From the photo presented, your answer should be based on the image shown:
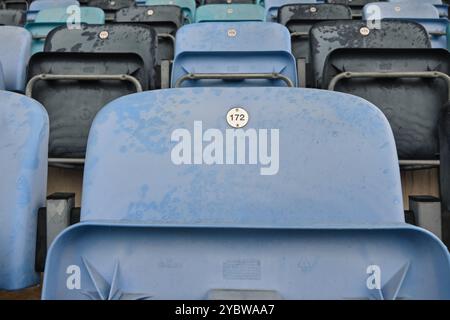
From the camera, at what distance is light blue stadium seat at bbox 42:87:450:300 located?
41 cm

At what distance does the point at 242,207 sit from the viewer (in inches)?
19.3

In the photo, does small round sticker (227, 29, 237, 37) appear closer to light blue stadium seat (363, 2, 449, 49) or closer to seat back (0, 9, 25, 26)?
light blue stadium seat (363, 2, 449, 49)

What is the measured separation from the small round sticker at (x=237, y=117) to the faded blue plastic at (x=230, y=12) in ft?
4.84

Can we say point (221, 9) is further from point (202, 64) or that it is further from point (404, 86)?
point (404, 86)

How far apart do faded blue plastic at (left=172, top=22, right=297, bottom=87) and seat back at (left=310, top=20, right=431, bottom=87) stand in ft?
0.32

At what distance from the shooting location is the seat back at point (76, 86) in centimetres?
101

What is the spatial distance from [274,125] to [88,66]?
2.28 feet

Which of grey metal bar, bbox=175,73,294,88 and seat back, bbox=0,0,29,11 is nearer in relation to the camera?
grey metal bar, bbox=175,73,294,88

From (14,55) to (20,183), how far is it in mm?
926

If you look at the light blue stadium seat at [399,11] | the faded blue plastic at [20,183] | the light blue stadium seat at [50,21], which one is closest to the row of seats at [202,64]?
the light blue stadium seat at [50,21]

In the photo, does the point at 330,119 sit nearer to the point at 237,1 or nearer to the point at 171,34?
the point at 171,34

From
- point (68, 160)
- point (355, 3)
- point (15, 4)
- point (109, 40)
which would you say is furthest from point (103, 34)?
point (15, 4)

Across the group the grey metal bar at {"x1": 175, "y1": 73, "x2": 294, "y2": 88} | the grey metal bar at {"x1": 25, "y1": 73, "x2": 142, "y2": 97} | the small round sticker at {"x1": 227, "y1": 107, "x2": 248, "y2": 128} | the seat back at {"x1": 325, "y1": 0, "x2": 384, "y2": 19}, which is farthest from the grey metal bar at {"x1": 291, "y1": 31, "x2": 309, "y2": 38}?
the small round sticker at {"x1": 227, "y1": 107, "x2": 248, "y2": 128}

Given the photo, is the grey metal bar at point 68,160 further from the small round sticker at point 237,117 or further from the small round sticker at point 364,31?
the small round sticker at point 364,31
